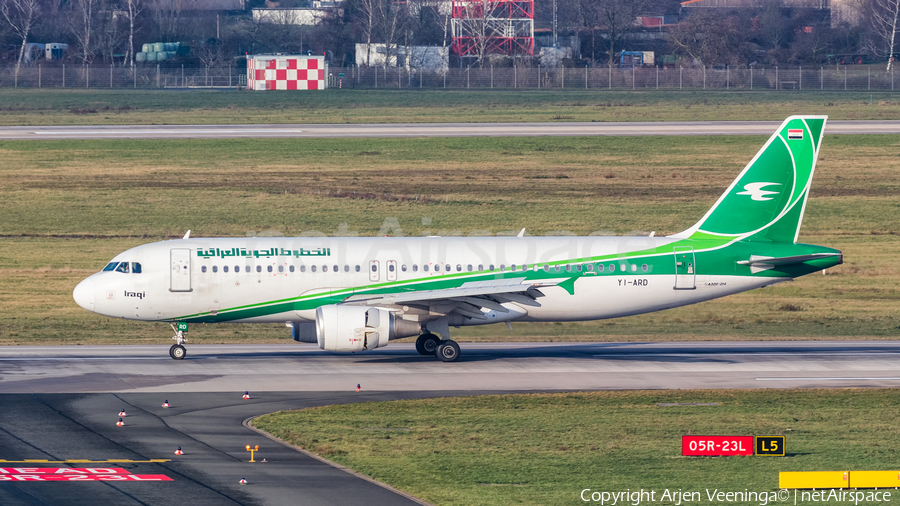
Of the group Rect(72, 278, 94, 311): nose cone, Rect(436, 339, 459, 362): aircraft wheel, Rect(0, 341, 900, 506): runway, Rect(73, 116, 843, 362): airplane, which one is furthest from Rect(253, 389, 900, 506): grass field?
Rect(72, 278, 94, 311): nose cone

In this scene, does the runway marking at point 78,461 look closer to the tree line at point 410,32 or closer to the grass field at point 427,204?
the grass field at point 427,204

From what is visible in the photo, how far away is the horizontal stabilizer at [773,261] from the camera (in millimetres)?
37906

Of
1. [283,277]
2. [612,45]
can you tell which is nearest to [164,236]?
[283,277]

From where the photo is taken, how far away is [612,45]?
481 ft

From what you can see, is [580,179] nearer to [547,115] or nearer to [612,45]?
[547,115]

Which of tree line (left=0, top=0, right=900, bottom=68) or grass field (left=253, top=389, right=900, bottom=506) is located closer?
grass field (left=253, top=389, right=900, bottom=506)

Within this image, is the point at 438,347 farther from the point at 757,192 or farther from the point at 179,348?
the point at 757,192

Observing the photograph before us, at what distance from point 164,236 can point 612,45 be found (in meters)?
96.1

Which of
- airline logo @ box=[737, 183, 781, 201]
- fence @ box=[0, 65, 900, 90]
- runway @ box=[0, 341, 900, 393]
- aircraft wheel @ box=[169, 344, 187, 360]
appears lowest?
runway @ box=[0, 341, 900, 393]

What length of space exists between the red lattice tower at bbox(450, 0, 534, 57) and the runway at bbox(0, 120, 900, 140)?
1985 inches

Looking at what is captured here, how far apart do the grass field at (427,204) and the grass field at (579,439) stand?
13.4 meters

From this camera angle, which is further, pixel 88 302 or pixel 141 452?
pixel 88 302

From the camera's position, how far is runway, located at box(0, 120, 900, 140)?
8494 centimetres

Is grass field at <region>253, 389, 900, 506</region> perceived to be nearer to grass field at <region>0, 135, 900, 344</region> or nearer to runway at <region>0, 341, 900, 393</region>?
runway at <region>0, 341, 900, 393</region>
